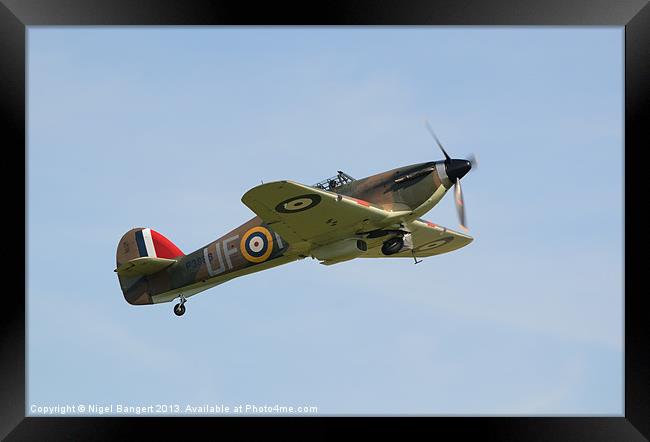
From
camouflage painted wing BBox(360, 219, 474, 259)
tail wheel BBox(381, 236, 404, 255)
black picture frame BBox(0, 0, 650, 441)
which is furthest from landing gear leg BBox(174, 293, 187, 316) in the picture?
black picture frame BBox(0, 0, 650, 441)

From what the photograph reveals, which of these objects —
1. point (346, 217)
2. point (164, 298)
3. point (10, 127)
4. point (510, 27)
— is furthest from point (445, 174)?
point (10, 127)

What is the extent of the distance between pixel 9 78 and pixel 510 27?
20.2 feet

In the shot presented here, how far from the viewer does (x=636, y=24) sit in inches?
475

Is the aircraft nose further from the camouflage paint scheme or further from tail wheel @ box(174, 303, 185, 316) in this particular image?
tail wheel @ box(174, 303, 185, 316)

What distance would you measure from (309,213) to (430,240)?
3.85 metres

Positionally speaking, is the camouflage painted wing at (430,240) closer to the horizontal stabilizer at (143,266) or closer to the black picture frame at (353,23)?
the horizontal stabilizer at (143,266)

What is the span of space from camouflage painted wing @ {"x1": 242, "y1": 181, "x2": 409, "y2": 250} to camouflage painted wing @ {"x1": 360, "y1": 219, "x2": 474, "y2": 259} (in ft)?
5.16

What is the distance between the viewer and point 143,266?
17391 mm

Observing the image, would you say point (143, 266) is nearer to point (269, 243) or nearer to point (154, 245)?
point (154, 245)

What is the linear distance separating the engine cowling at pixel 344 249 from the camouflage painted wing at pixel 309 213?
0.34 ft

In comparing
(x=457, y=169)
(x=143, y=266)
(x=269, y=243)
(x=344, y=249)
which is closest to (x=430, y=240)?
(x=344, y=249)

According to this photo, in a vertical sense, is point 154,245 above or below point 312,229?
below

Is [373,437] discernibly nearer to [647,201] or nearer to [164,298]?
[647,201]

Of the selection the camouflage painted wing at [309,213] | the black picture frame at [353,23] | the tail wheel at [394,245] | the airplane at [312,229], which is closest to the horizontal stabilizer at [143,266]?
the airplane at [312,229]
